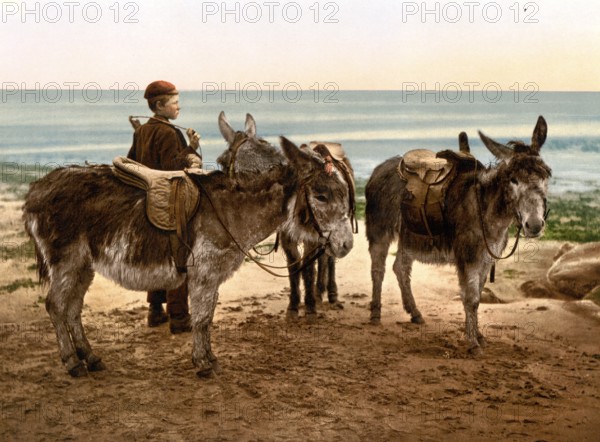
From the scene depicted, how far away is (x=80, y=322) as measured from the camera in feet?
20.7

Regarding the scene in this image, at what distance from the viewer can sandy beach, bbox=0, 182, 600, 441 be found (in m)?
5.39

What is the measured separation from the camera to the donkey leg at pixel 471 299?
7.07 m

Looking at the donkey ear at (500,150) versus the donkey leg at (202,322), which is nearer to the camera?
the donkey leg at (202,322)

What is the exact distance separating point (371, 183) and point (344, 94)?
729cm

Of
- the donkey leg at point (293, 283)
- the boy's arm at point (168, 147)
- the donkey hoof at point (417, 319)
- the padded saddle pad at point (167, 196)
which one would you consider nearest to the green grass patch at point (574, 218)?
the donkey hoof at point (417, 319)

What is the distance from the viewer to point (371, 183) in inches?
322

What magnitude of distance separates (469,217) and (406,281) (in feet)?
4.65

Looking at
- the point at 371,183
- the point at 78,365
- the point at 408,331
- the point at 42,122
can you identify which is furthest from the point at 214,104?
the point at 78,365

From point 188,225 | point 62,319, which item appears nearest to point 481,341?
point 188,225

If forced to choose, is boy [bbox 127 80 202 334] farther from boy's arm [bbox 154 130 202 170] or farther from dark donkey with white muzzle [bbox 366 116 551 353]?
dark donkey with white muzzle [bbox 366 116 551 353]

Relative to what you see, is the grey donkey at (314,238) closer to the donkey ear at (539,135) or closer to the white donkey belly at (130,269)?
the white donkey belly at (130,269)

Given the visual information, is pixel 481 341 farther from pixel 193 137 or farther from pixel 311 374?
pixel 193 137

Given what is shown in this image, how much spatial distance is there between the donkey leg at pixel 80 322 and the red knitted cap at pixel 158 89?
6.19ft

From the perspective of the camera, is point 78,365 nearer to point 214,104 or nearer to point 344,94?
point 214,104
